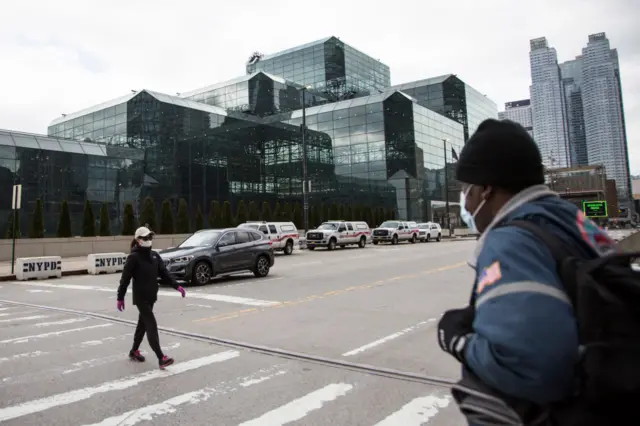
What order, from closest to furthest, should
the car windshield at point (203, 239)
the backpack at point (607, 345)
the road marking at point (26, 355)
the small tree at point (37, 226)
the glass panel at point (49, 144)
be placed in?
the backpack at point (607, 345) < the road marking at point (26, 355) < the car windshield at point (203, 239) < the small tree at point (37, 226) < the glass panel at point (49, 144)

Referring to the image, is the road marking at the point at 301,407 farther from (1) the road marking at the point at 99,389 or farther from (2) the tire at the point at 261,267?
(2) the tire at the point at 261,267

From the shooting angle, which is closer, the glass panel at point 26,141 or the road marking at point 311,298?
the road marking at point 311,298

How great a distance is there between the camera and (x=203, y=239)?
1554 cm

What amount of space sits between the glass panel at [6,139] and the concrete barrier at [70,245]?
11302mm

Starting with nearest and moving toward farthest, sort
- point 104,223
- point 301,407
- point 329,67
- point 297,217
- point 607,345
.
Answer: point 607,345
point 301,407
point 104,223
point 297,217
point 329,67

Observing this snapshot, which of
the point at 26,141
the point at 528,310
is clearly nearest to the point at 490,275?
the point at 528,310

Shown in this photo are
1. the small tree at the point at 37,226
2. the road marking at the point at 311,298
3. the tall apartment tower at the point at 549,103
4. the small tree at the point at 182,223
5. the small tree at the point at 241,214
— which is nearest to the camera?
the road marking at the point at 311,298

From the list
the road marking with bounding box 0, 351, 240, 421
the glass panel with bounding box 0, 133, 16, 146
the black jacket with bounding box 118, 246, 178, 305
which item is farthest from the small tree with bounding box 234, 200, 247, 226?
the road marking with bounding box 0, 351, 240, 421

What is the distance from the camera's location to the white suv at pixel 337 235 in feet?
108

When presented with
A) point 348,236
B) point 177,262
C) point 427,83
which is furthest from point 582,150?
point 177,262

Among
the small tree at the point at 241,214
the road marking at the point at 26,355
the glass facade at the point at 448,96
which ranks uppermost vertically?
the glass facade at the point at 448,96

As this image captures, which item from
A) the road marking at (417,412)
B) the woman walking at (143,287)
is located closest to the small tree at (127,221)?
the woman walking at (143,287)

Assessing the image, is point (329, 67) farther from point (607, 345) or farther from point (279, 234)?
point (607, 345)

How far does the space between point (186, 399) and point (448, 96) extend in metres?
72.0
